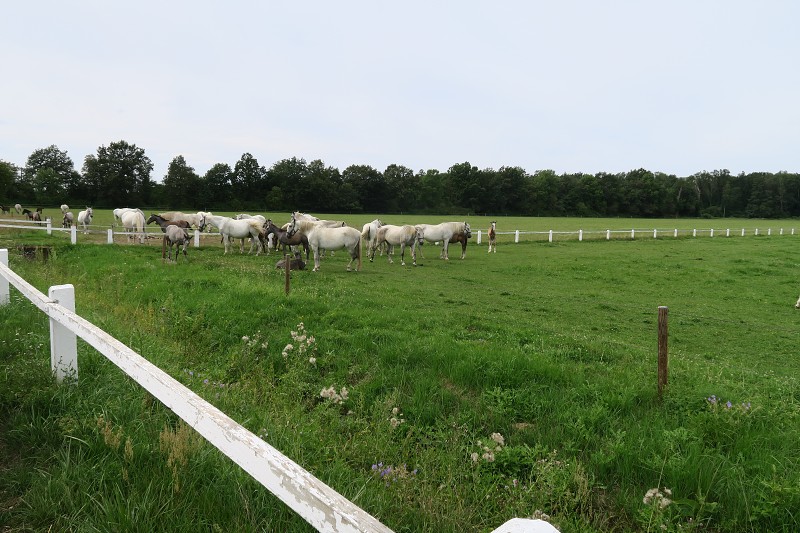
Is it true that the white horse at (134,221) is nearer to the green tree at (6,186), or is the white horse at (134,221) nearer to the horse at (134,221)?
the horse at (134,221)

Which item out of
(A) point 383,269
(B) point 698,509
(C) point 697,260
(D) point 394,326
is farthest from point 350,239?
(C) point 697,260

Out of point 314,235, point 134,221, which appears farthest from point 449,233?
point 134,221

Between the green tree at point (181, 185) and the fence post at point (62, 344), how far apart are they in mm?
78806

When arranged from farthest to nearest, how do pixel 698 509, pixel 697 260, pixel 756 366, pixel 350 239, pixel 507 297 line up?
pixel 697 260
pixel 350 239
pixel 507 297
pixel 756 366
pixel 698 509

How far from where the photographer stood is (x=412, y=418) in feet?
15.1

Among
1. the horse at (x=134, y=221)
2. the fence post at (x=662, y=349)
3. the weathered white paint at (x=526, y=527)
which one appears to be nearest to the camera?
the weathered white paint at (x=526, y=527)

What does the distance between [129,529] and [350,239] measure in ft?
47.7

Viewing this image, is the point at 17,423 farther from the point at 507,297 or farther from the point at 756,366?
the point at 507,297

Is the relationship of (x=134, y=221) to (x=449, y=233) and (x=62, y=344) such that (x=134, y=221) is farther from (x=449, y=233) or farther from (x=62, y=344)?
(x=62, y=344)

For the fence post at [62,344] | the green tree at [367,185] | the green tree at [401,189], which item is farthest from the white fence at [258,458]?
the green tree at [401,189]

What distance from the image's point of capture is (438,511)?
2789 millimetres

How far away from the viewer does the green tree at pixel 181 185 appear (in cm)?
7681

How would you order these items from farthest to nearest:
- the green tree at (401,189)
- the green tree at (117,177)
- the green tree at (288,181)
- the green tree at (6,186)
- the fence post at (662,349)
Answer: the green tree at (401,189) → the green tree at (288,181) → the green tree at (117,177) → the green tree at (6,186) → the fence post at (662,349)

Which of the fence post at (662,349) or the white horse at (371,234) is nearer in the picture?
the fence post at (662,349)
